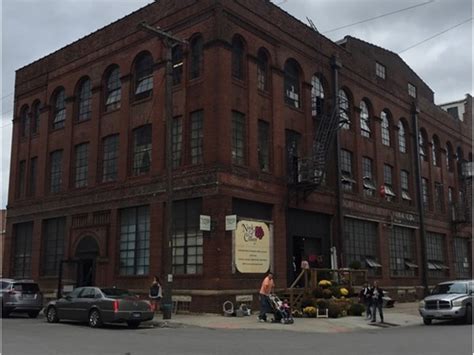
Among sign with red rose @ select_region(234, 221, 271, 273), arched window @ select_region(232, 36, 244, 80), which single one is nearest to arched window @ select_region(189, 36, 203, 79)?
arched window @ select_region(232, 36, 244, 80)

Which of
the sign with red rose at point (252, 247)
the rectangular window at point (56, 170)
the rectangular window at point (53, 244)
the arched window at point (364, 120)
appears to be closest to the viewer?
the sign with red rose at point (252, 247)

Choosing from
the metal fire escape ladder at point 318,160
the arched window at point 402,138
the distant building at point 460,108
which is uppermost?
the distant building at point 460,108

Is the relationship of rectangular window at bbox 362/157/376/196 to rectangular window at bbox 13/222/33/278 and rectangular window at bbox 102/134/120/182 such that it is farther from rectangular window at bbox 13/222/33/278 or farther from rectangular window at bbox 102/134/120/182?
rectangular window at bbox 13/222/33/278

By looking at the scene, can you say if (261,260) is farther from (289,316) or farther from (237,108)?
(237,108)

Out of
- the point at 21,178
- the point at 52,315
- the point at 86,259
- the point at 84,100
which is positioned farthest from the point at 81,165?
the point at 52,315

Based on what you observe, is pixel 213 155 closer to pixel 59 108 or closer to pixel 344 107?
pixel 344 107

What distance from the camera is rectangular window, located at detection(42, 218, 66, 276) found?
31.1 metres

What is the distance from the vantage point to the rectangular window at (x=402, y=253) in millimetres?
35438

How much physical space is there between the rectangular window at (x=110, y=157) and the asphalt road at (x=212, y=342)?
38.1ft

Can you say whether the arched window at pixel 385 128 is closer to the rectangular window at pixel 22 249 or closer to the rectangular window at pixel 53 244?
the rectangular window at pixel 53 244

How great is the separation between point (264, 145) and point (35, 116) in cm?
1640

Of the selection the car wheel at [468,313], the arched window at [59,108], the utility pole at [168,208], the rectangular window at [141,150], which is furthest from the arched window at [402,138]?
the arched window at [59,108]

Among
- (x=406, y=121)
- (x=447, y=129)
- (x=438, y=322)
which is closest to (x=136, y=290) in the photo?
(x=438, y=322)

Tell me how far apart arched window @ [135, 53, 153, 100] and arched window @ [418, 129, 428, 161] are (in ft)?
70.8
